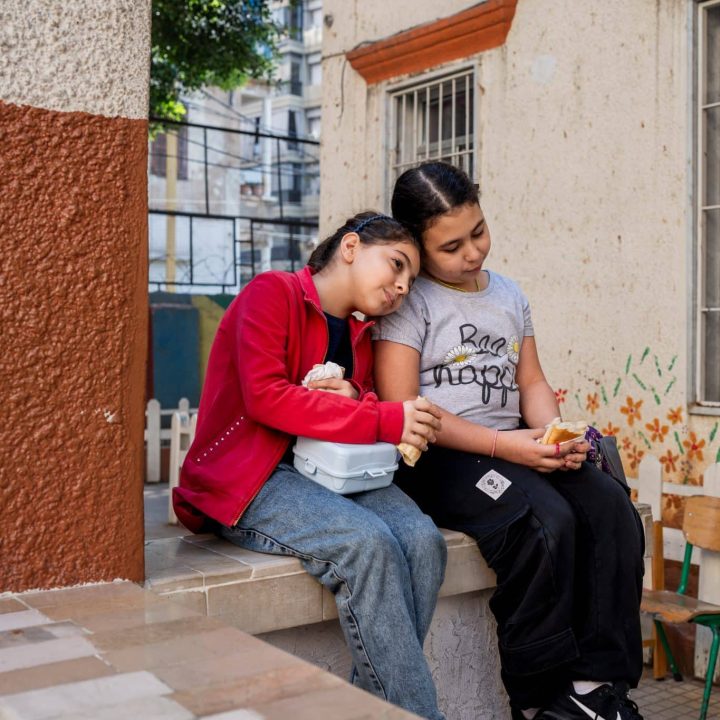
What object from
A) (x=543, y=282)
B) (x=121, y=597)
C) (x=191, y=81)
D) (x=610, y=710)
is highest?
(x=191, y=81)

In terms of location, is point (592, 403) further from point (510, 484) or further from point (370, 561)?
point (370, 561)

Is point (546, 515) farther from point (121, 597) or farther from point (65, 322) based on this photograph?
point (65, 322)

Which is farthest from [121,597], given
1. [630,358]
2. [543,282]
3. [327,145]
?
[327,145]

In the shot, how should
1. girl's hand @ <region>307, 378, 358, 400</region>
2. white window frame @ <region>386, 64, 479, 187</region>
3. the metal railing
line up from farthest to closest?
the metal railing, white window frame @ <region>386, 64, 479, 187</region>, girl's hand @ <region>307, 378, 358, 400</region>

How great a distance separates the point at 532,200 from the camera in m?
6.41

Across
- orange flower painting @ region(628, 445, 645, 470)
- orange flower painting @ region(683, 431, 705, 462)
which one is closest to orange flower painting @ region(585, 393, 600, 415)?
orange flower painting @ region(628, 445, 645, 470)

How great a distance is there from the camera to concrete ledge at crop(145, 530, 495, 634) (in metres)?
2.50

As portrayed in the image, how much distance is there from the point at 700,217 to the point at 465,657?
325 cm

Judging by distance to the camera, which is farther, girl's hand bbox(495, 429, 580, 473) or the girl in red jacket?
girl's hand bbox(495, 429, 580, 473)

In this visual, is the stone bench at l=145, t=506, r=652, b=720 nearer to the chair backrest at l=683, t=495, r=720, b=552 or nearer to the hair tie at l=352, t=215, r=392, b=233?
the hair tie at l=352, t=215, r=392, b=233

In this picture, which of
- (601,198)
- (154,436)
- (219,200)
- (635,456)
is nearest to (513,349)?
(635,456)

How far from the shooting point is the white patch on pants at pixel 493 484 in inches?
114

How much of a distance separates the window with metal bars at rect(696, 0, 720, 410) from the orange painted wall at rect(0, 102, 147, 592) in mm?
3741

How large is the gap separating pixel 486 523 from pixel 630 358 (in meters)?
3.07
